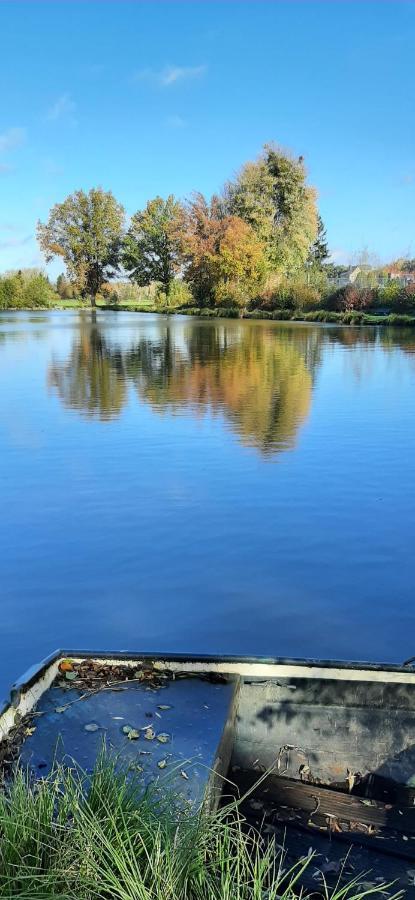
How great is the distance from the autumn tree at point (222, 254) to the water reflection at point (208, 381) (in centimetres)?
2371

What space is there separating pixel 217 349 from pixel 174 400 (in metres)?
11.3

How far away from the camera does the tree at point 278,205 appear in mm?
49031

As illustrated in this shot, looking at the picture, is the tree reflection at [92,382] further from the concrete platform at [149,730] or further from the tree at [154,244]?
the tree at [154,244]

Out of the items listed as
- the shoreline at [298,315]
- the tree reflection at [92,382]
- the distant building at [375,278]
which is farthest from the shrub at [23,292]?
the tree reflection at [92,382]

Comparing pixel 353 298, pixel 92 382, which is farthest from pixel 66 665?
pixel 353 298

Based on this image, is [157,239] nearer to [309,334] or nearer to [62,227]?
[62,227]

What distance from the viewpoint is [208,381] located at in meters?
16.4

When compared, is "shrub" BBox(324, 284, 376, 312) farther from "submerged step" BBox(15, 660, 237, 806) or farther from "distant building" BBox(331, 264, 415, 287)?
"submerged step" BBox(15, 660, 237, 806)

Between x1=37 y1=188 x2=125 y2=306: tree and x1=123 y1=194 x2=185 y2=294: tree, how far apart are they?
1.93 metres

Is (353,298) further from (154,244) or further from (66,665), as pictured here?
(66,665)

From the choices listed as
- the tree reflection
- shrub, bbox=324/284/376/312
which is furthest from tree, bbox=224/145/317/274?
the tree reflection

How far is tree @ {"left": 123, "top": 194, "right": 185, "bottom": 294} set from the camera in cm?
6550

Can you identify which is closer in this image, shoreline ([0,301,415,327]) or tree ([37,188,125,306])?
shoreline ([0,301,415,327])

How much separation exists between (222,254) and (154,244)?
1811cm
